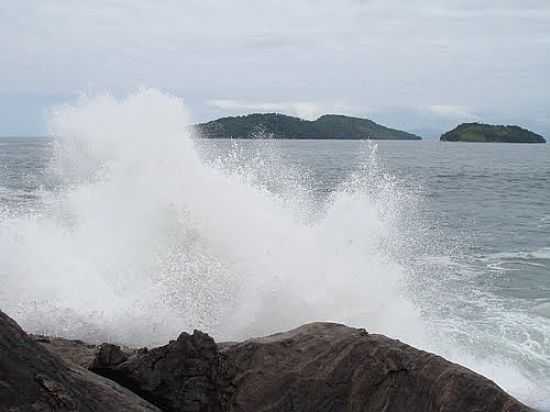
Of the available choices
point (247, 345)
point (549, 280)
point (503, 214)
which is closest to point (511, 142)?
point (503, 214)

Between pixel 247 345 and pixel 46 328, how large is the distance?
374 cm

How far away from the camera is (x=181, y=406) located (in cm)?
534

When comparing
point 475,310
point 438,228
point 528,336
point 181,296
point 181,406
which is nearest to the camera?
point 181,406

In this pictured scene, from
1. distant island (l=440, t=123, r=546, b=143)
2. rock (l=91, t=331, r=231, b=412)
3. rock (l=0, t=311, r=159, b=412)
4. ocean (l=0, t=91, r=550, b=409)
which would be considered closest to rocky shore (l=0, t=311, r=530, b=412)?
rock (l=91, t=331, r=231, b=412)

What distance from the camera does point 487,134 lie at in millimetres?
147875

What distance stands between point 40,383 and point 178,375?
134 cm

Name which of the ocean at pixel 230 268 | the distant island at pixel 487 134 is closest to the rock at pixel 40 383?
the ocean at pixel 230 268

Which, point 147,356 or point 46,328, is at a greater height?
point 147,356

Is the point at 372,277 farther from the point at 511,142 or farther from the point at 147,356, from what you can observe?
the point at 511,142

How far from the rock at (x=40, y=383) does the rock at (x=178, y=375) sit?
59 centimetres

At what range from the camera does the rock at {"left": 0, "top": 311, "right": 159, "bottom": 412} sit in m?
4.13

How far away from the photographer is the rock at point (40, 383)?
4129 millimetres

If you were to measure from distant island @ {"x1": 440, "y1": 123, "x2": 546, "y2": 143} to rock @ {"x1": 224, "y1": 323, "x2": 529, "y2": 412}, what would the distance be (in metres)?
149

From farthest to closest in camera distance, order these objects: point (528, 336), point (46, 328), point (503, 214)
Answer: point (503, 214) → point (528, 336) → point (46, 328)
